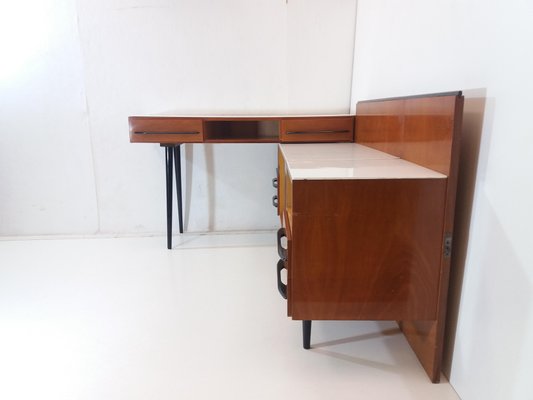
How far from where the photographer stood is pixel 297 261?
0.98 m

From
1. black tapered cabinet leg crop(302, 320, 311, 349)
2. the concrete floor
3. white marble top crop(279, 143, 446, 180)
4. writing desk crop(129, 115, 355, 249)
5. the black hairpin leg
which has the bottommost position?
the concrete floor

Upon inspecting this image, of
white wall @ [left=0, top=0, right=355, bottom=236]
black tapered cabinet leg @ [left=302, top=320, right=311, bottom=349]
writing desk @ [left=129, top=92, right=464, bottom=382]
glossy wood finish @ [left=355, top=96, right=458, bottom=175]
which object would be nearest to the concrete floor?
black tapered cabinet leg @ [left=302, top=320, right=311, bottom=349]

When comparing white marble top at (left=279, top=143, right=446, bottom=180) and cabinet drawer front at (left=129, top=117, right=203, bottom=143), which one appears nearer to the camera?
white marble top at (left=279, top=143, right=446, bottom=180)

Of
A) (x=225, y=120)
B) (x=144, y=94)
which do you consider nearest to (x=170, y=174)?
(x=225, y=120)

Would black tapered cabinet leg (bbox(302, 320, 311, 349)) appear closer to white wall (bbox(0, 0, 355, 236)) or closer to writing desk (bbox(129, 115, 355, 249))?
writing desk (bbox(129, 115, 355, 249))

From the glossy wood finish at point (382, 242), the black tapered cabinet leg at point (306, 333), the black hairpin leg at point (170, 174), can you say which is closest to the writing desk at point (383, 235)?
the glossy wood finish at point (382, 242)

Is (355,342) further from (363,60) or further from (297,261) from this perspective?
(363,60)

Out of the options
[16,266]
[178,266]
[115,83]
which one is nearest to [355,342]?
[178,266]

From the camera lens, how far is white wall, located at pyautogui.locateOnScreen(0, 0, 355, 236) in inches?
87.6

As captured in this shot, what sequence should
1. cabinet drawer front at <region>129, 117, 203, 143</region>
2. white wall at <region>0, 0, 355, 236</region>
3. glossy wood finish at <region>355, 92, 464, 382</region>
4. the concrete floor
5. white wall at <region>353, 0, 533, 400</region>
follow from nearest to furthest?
white wall at <region>353, 0, 533, 400</region> → glossy wood finish at <region>355, 92, 464, 382</region> → the concrete floor → cabinet drawer front at <region>129, 117, 203, 143</region> → white wall at <region>0, 0, 355, 236</region>

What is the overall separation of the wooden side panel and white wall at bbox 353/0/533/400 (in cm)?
10

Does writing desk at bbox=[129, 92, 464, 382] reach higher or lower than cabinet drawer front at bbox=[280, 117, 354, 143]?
lower

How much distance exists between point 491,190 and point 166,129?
1.58 m

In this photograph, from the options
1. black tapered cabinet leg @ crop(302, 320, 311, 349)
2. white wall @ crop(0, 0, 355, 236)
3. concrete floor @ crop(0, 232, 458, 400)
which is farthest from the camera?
white wall @ crop(0, 0, 355, 236)
